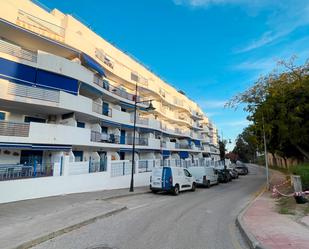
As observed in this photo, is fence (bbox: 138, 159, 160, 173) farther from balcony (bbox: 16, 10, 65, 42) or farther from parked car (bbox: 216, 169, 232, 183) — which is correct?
balcony (bbox: 16, 10, 65, 42)

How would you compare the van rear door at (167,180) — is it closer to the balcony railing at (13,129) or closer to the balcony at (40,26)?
the balcony railing at (13,129)

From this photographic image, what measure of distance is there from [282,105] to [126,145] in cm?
1609

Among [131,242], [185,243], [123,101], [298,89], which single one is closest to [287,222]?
[185,243]

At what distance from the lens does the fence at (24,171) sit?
39.8ft

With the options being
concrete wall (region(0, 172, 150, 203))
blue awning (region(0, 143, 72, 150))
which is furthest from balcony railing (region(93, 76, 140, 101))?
concrete wall (region(0, 172, 150, 203))

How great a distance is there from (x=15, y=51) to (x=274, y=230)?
1786 cm

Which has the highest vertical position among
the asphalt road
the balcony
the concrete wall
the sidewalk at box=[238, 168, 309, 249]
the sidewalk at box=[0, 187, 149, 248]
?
the balcony

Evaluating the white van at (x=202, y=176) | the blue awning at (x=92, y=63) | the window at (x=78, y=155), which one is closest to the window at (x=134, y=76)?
the blue awning at (x=92, y=63)

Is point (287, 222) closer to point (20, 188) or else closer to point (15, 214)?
point (15, 214)

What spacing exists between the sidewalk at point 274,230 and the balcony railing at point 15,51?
16.8m

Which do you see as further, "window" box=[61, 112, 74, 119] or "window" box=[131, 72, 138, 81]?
"window" box=[131, 72, 138, 81]

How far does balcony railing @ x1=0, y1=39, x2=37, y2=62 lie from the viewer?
50.8 ft

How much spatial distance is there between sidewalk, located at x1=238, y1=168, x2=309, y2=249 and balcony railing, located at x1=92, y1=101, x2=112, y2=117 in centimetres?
1576

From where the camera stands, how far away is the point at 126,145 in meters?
26.4
